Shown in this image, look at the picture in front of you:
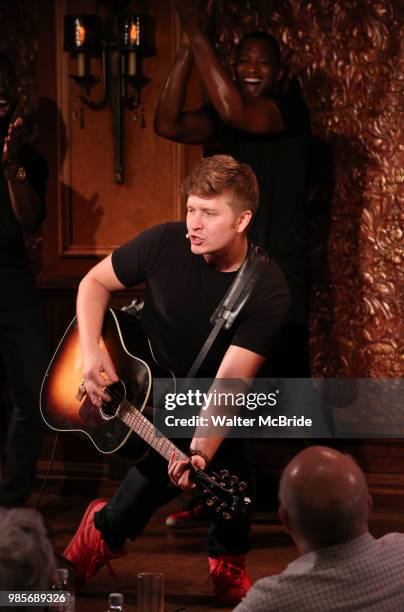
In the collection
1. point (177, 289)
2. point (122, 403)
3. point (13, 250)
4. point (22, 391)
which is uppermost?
point (177, 289)

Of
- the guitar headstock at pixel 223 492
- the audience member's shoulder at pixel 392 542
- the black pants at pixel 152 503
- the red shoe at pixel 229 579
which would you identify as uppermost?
the audience member's shoulder at pixel 392 542

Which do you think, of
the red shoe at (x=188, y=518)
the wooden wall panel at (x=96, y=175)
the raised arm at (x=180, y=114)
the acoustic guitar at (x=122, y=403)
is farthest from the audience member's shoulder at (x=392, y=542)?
the wooden wall panel at (x=96, y=175)

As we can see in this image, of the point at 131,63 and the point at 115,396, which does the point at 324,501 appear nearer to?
the point at 115,396

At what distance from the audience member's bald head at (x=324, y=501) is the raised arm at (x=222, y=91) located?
2815 millimetres

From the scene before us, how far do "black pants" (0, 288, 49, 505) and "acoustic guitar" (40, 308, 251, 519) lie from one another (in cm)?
74

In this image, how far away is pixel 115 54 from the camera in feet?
16.6

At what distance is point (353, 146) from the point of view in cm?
480

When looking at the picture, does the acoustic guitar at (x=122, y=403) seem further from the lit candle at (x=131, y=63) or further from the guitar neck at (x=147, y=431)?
the lit candle at (x=131, y=63)

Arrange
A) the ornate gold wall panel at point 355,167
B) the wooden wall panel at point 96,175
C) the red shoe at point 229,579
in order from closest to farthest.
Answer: the red shoe at point 229,579 < the ornate gold wall panel at point 355,167 < the wooden wall panel at point 96,175

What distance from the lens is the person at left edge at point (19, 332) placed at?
4.40 metres

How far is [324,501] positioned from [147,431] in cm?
159

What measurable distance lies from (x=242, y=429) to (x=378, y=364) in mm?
1329

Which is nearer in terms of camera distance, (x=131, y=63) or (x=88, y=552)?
(x=88, y=552)

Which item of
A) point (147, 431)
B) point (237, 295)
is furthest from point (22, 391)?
point (237, 295)
